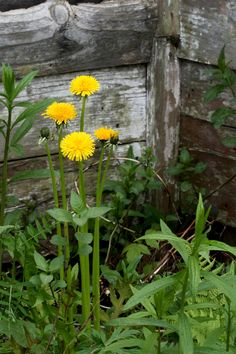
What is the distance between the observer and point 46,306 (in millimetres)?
2293

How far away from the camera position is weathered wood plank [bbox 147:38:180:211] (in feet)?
11.7

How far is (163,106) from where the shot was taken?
3.65m

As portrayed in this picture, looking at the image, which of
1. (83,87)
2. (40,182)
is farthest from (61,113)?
(40,182)

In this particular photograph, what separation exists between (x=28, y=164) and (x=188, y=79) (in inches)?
30.2

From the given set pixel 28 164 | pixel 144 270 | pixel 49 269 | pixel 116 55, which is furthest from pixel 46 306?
pixel 116 55

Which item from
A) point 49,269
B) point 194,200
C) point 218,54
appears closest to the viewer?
point 49,269

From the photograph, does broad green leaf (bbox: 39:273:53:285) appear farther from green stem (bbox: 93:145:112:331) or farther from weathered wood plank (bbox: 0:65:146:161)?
weathered wood plank (bbox: 0:65:146:161)

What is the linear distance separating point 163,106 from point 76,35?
1.73 feet

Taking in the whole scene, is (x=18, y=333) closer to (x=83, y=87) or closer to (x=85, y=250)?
(x=85, y=250)

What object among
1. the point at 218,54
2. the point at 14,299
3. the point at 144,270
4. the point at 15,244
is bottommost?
the point at 144,270

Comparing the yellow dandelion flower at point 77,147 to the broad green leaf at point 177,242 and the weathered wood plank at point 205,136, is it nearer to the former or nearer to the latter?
the broad green leaf at point 177,242

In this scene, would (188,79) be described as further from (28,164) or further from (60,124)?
(60,124)

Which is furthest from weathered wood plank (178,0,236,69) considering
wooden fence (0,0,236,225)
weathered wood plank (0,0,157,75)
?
weathered wood plank (0,0,157,75)

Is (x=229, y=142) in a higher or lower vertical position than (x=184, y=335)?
lower
